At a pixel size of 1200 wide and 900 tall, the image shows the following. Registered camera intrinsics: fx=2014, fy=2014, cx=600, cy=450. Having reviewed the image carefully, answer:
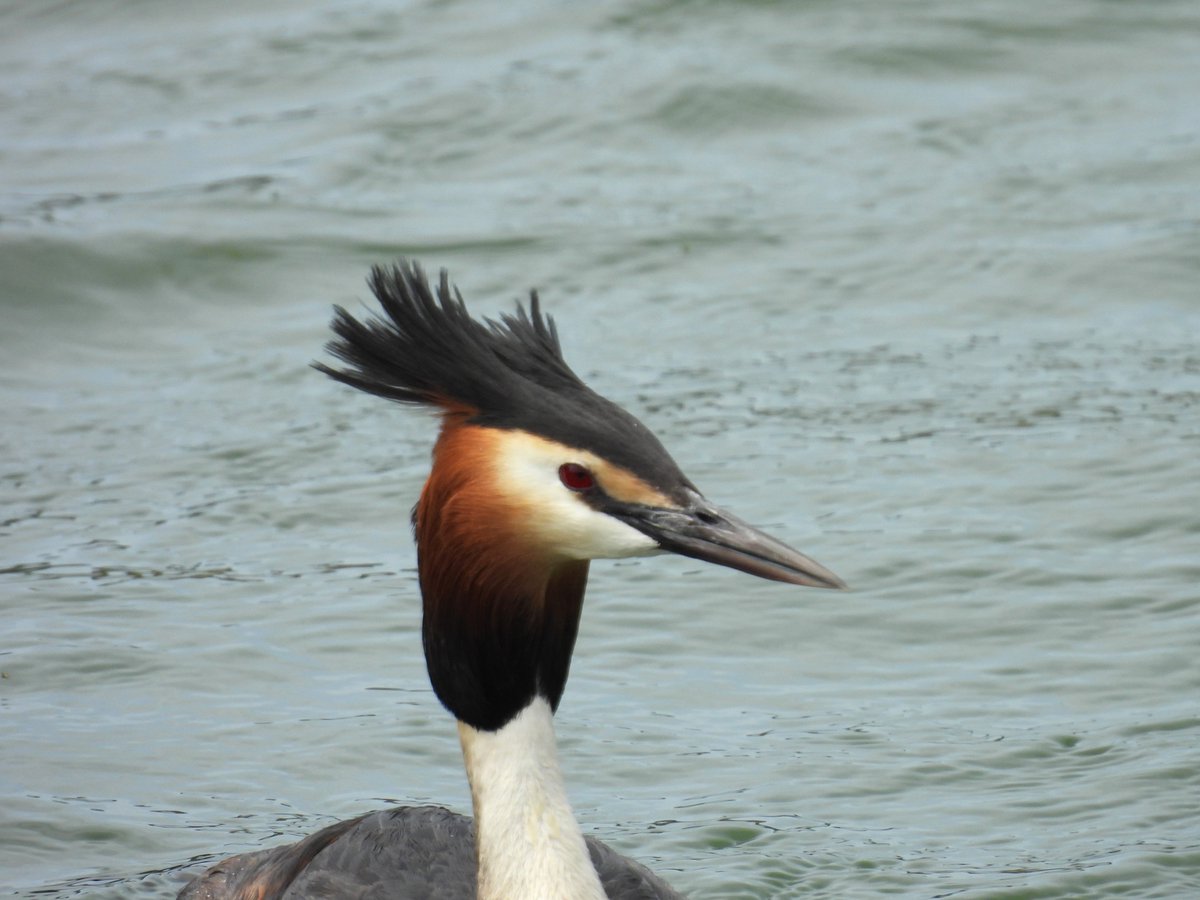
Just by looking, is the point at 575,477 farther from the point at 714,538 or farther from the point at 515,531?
the point at 714,538

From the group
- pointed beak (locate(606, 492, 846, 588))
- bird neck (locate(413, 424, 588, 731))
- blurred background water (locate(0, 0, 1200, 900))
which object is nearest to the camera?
pointed beak (locate(606, 492, 846, 588))

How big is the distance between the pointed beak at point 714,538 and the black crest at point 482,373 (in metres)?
0.06

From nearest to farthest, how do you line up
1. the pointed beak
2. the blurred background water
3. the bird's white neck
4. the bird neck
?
the pointed beak
the bird neck
the bird's white neck
the blurred background water

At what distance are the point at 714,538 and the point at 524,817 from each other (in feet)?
2.78

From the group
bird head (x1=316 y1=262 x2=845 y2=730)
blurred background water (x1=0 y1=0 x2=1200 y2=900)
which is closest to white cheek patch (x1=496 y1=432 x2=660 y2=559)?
bird head (x1=316 y1=262 x2=845 y2=730)

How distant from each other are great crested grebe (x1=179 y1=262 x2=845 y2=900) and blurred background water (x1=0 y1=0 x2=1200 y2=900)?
4.36ft

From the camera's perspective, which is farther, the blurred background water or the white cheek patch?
the blurred background water

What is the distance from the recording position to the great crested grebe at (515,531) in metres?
4.05

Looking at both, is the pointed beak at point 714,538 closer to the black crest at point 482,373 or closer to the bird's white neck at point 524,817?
the black crest at point 482,373

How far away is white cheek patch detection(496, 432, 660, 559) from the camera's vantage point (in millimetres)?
4055

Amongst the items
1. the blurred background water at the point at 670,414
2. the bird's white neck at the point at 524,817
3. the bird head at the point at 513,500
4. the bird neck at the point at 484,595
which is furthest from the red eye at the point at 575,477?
the blurred background water at the point at 670,414

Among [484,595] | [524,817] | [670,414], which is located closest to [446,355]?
[484,595]

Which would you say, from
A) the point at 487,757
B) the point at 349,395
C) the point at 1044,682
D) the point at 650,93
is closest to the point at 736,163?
the point at 650,93

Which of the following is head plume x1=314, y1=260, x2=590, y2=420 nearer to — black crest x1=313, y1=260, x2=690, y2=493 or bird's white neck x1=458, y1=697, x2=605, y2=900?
black crest x1=313, y1=260, x2=690, y2=493
